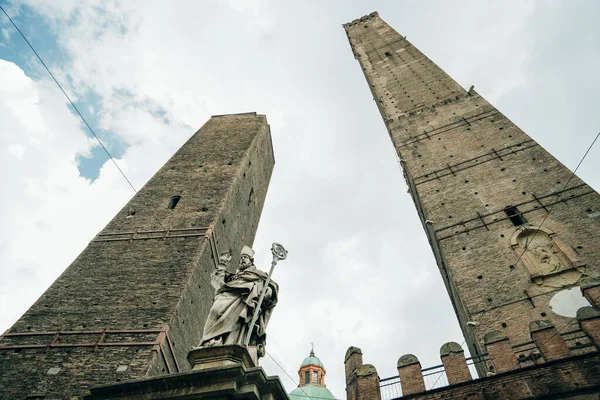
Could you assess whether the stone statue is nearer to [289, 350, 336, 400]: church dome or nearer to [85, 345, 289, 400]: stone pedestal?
[85, 345, 289, 400]: stone pedestal

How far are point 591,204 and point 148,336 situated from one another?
33.4ft

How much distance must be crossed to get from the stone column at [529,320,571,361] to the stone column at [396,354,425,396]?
187cm

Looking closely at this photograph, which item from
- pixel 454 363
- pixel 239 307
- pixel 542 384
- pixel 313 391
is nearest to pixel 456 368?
pixel 454 363

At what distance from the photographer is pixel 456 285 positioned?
1033cm

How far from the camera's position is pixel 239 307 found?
188 inches

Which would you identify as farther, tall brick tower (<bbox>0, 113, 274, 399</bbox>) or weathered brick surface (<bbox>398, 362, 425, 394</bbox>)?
tall brick tower (<bbox>0, 113, 274, 399</bbox>)

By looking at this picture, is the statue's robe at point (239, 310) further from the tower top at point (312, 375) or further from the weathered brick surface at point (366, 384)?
the tower top at point (312, 375)

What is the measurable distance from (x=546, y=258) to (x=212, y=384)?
8.53 metres

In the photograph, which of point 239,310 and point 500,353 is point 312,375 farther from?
point 239,310

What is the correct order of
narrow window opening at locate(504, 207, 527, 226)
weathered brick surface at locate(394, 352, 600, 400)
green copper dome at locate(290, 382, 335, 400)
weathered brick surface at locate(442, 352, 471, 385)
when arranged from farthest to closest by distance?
green copper dome at locate(290, 382, 335, 400) < narrow window opening at locate(504, 207, 527, 226) < weathered brick surface at locate(442, 352, 471, 385) < weathered brick surface at locate(394, 352, 600, 400)

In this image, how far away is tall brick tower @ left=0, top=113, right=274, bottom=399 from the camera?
8188 mm

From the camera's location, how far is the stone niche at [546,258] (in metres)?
9.19

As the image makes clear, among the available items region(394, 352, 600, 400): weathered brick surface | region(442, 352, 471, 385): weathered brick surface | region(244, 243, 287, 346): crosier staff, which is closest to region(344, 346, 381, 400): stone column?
region(394, 352, 600, 400): weathered brick surface

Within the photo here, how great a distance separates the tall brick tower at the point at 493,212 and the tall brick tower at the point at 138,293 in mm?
5992
